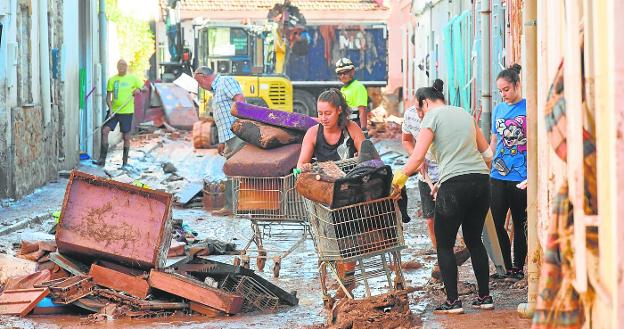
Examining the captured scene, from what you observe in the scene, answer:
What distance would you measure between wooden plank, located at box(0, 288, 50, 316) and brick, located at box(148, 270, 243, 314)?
80 cm

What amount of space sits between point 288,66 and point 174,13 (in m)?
3.87

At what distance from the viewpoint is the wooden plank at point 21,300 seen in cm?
878

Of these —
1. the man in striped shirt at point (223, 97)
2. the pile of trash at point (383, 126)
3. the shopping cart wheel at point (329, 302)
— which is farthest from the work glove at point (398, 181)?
the pile of trash at point (383, 126)

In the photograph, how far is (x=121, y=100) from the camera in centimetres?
2194

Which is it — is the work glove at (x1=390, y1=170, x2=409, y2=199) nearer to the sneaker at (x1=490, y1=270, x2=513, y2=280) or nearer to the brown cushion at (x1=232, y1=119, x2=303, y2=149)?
the sneaker at (x1=490, y1=270, x2=513, y2=280)

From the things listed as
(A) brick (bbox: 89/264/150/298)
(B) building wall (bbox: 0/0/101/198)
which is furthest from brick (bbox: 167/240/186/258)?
(B) building wall (bbox: 0/0/101/198)

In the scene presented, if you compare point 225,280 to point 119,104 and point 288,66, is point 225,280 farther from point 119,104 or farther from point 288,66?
point 288,66

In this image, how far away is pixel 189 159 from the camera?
25266mm

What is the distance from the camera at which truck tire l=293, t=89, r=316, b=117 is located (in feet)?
120

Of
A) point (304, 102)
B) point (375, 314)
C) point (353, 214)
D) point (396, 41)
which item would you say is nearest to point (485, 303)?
point (375, 314)

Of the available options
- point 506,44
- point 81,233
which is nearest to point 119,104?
point 506,44

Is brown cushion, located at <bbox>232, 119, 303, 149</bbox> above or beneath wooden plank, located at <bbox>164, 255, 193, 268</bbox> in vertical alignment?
above

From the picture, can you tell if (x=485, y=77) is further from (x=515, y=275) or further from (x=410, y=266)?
(x=515, y=275)

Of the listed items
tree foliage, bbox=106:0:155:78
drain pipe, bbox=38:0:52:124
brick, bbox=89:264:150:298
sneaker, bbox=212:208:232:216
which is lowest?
sneaker, bbox=212:208:232:216
